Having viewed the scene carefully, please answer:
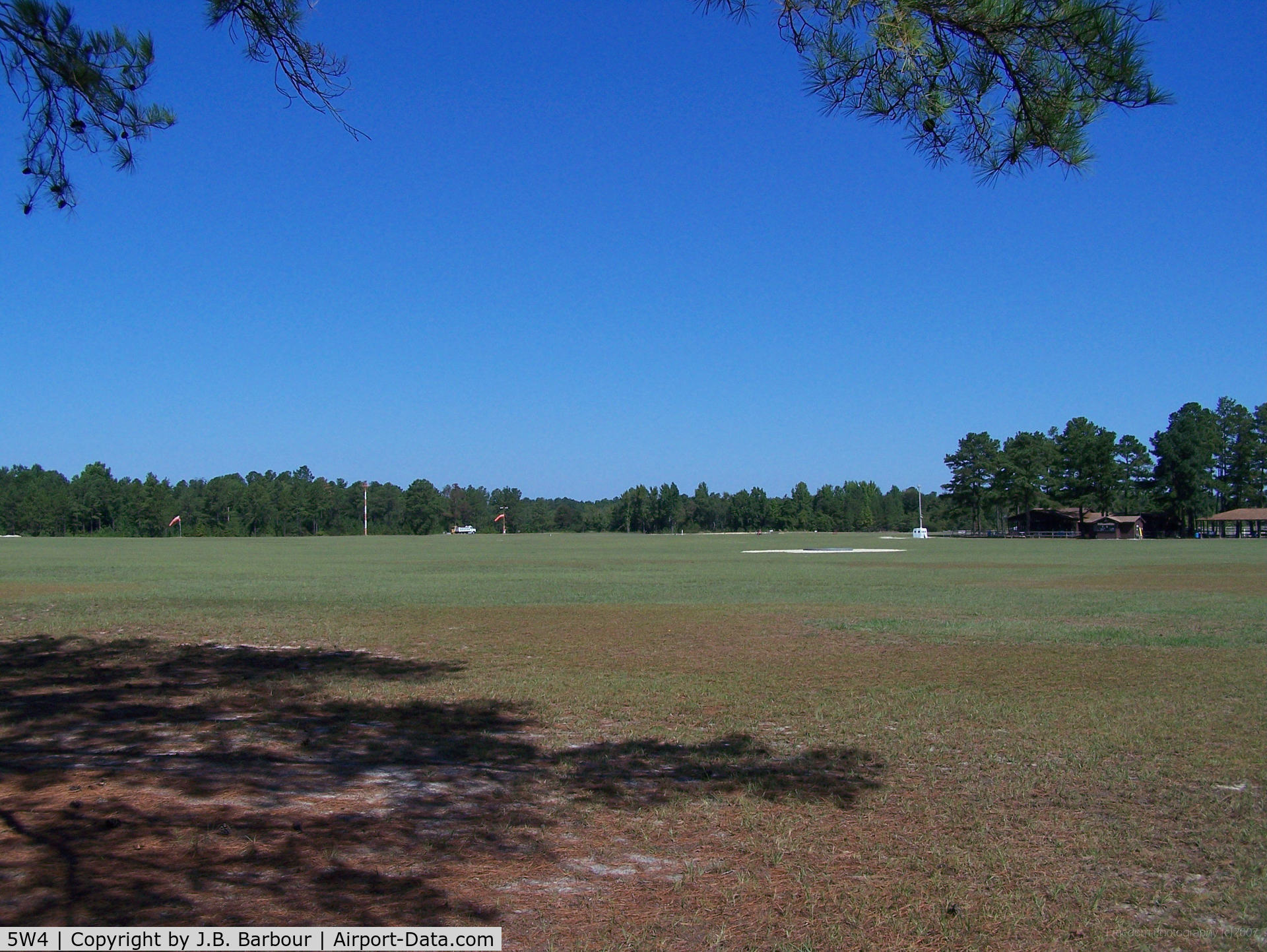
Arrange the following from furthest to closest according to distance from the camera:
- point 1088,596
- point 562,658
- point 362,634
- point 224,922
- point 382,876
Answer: point 1088,596 → point 362,634 → point 562,658 → point 382,876 → point 224,922

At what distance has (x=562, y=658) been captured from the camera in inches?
511

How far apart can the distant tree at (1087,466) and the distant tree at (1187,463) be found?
18.5 ft

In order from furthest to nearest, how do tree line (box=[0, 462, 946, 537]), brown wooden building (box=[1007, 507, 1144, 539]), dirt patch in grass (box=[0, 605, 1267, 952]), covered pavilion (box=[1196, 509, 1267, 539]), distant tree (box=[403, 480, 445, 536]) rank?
distant tree (box=[403, 480, 445, 536]), tree line (box=[0, 462, 946, 537]), brown wooden building (box=[1007, 507, 1144, 539]), covered pavilion (box=[1196, 509, 1267, 539]), dirt patch in grass (box=[0, 605, 1267, 952])

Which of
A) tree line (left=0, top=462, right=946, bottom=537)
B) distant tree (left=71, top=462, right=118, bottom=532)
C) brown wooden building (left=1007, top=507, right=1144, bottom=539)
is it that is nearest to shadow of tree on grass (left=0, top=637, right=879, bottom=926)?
brown wooden building (left=1007, top=507, right=1144, bottom=539)

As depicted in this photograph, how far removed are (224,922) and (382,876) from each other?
2.51 feet

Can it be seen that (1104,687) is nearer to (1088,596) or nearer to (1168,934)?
(1168,934)

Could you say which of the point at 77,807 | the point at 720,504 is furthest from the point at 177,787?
the point at 720,504

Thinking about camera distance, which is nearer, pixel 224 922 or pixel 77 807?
pixel 224 922

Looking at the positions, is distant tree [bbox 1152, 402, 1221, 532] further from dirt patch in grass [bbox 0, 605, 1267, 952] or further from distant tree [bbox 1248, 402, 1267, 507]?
dirt patch in grass [bbox 0, 605, 1267, 952]

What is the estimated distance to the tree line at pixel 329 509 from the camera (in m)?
145

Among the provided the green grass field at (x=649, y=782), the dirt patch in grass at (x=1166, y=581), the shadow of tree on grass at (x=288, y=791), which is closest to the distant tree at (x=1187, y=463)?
the dirt patch in grass at (x=1166, y=581)

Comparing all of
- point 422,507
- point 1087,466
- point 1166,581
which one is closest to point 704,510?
point 422,507

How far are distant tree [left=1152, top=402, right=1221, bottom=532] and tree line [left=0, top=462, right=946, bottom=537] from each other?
156 feet

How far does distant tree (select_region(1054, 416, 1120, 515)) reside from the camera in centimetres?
10894
